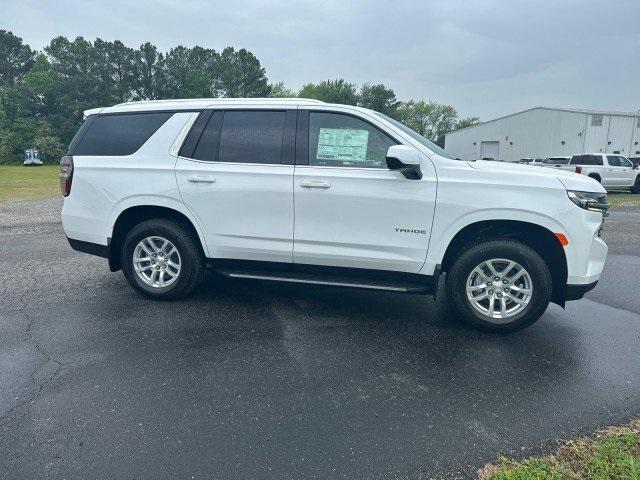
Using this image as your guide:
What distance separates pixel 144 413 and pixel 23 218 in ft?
31.5

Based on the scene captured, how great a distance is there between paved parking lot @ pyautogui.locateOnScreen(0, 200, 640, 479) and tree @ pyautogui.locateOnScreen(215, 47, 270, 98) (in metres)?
69.2

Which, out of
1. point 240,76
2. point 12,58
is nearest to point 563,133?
point 240,76

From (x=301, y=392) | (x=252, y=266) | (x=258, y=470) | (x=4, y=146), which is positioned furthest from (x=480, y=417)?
(x=4, y=146)

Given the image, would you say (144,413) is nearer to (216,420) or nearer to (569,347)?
(216,420)

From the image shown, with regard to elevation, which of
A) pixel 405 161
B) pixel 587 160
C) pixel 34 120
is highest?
pixel 34 120

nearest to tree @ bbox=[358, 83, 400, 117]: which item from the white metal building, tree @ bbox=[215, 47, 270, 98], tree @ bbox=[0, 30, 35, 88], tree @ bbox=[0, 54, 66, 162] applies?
tree @ bbox=[215, 47, 270, 98]

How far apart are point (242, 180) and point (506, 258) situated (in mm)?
2492

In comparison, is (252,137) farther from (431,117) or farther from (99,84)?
(431,117)

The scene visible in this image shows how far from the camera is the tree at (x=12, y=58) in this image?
73375 millimetres

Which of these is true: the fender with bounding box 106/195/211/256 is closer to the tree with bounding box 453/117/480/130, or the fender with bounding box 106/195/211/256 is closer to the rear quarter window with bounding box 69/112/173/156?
the rear quarter window with bounding box 69/112/173/156

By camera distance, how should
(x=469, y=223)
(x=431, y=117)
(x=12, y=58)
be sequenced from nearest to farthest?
(x=469, y=223), (x=12, y=58), (x=431, y=117)

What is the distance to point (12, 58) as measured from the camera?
246 feet

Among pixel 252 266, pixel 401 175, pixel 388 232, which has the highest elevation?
pixel 401 175

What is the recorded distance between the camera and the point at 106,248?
4371mm
